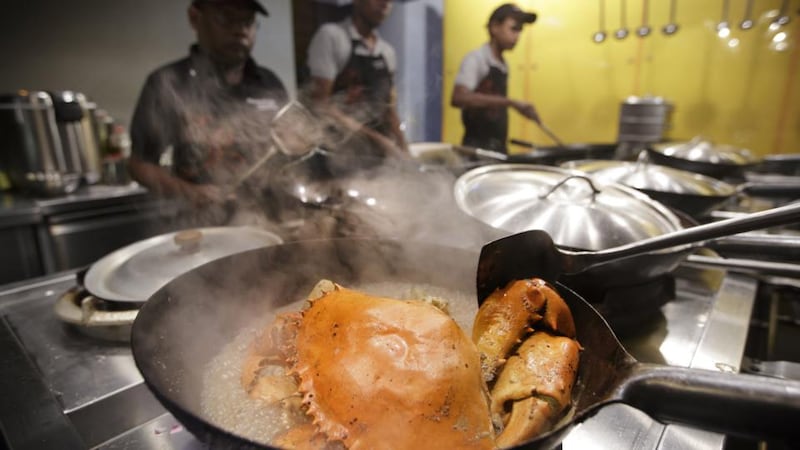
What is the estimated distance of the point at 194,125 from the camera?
3.35 metres

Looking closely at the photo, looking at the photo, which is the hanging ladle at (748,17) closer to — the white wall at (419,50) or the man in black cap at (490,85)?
the man in black cap at (490,85)

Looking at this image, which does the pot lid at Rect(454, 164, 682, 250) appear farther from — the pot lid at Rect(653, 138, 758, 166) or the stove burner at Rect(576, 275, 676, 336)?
the pot lid at Rect(653, 138, 758, 166)

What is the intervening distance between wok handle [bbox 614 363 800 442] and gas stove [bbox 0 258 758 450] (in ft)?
1.37

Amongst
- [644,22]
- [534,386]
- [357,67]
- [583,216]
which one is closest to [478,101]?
[357,67]

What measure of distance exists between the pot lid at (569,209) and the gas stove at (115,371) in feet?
0.99

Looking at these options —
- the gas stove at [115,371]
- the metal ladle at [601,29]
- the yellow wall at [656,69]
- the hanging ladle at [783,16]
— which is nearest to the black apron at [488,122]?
the yellow wall at [656,69]

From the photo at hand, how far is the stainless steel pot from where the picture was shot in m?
3.35

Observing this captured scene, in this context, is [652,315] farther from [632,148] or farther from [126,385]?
[632,148]

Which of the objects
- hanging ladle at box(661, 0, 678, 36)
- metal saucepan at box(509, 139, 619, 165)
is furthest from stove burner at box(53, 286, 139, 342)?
hanging ladle at box(661, 0, 678, 36)

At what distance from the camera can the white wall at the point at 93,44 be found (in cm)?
393

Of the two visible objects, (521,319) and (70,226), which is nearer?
(521,319)

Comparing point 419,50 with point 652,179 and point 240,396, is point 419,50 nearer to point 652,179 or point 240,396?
point 652,179

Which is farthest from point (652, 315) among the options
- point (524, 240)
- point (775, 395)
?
point (775, 395)

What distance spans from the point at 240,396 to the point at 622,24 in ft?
23.6
